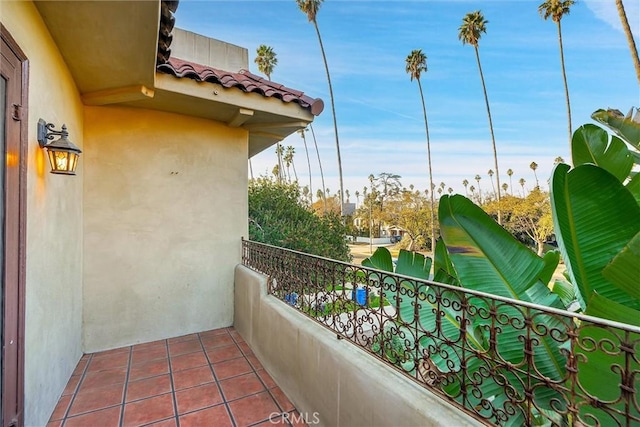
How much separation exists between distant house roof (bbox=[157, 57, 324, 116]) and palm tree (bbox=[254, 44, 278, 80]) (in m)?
25.2

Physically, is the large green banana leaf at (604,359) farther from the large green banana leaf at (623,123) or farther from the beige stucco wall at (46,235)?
the beige stucco wall at (46,235)

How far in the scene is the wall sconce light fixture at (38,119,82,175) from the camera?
105 inches

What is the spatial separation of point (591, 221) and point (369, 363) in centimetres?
163

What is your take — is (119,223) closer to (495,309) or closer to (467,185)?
(495,309)

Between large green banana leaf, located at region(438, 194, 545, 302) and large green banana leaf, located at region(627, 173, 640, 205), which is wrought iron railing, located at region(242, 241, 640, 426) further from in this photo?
large green banana leaf, located at region(627, 173, 640, 205)

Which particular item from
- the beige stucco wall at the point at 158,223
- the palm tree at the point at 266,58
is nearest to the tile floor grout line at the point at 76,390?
the beige stucco wall at the point at 158,223

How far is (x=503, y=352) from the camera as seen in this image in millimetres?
1728

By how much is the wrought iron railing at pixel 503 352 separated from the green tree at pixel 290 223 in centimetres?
389

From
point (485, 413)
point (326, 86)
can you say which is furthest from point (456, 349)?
point (326, 86)

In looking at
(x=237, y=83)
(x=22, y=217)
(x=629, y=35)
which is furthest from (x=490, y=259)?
(x=629, y=35)

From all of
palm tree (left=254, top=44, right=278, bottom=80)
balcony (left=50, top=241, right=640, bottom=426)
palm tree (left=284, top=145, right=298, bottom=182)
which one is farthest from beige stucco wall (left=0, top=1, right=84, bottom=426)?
palm tree (left=284, top=145, right=298, bottom=182)

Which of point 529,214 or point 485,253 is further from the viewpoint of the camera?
point 529,214

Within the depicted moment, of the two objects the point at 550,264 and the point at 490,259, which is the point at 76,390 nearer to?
the point at 490,259

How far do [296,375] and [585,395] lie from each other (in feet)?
7.97
